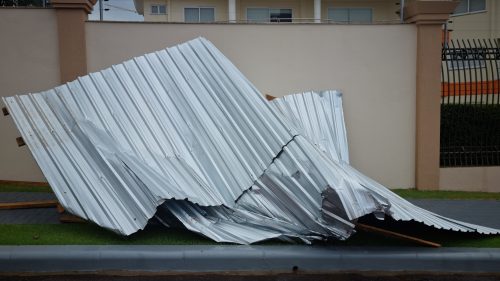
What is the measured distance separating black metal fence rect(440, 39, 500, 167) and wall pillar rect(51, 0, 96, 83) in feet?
21.2

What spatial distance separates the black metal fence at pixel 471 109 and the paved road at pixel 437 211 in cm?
131

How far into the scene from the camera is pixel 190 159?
21.9 ft

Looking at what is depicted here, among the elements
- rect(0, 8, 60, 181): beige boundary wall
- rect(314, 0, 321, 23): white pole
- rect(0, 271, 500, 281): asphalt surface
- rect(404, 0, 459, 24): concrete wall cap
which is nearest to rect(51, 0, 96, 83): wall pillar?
rect(0, 8, 60, 181): beige boundary wall

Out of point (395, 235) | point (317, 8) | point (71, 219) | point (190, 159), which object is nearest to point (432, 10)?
point (395, 235)

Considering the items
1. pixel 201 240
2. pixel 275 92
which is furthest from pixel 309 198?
pixel 275 92

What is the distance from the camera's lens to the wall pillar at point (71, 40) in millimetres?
9086

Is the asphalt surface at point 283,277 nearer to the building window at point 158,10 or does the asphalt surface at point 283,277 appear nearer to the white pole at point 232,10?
the white pole at point 232,10

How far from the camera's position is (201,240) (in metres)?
6.02

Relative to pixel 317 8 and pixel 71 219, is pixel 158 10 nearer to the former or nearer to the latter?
pixel 317 8

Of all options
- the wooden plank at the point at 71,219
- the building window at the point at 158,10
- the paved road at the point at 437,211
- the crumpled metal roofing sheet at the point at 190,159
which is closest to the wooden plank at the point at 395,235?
the crumpled metal roofing sheet at the point at 190,159

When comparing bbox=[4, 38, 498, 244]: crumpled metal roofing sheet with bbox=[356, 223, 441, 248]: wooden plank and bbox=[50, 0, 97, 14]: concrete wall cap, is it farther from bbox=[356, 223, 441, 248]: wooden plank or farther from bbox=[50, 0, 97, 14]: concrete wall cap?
bbox=[50, 0, 97, 14]: concrete wall cap

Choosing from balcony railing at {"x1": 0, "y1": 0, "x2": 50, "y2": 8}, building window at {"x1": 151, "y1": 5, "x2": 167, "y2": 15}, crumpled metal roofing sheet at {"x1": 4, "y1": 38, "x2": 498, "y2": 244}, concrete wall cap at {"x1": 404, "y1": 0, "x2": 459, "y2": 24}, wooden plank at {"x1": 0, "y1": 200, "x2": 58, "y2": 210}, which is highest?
building window at {"x1": 151, "y1": 5, "x2": 167, "y2": 15}

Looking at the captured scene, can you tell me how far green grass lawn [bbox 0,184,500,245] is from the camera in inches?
234

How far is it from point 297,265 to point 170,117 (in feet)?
8.67
